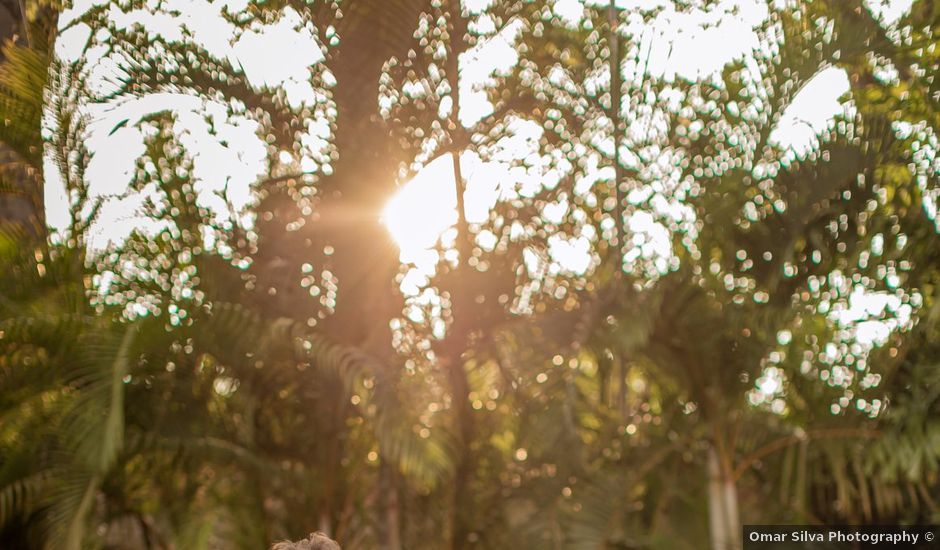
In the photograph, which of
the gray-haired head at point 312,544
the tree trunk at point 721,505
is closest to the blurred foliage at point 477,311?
the tree trunk at point 721,505

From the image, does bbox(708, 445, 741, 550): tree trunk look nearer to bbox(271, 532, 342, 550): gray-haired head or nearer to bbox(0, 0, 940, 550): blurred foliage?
bbox(0, 0, 940, 550): blurred foliage

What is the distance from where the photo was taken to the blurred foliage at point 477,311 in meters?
Result: 4.90

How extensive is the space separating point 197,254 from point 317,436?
52.9 inches

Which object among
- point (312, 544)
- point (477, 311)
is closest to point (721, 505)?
point (477, 311)

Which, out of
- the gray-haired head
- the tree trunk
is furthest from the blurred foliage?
the gray-haired head

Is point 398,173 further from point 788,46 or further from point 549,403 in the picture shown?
point 788,46

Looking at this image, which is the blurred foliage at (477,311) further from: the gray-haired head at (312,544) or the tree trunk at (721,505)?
the gray-haired head at (312,544)

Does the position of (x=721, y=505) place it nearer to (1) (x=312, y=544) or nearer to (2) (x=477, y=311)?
(2) (x=477, y=311)

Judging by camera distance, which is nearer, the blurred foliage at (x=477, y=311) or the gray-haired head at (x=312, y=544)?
the gray-haired head at (x=312, y=544)

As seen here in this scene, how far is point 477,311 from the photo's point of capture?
607cm

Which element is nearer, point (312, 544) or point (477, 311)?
point (312, 544)

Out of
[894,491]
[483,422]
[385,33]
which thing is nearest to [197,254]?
[385,33]

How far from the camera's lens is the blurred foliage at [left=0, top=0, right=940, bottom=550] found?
16.1 ft

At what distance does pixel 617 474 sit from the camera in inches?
209
